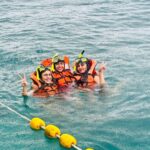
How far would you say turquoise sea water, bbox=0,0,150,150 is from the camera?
8172 millimetres

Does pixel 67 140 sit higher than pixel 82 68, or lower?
lower

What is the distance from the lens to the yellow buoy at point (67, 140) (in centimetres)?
740

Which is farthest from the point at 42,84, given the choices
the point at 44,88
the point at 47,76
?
the point at 47,76

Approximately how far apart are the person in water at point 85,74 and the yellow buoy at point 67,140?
3.21 m

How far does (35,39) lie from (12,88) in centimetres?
520

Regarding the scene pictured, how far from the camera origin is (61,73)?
1059 centimetres

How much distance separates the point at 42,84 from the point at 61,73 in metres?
0.75

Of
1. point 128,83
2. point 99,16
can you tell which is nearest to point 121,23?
point 99,16

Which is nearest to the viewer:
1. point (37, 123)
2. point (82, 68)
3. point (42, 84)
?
point (37, 123)

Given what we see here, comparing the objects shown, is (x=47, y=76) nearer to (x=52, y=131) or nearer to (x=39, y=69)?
(x=39, y=69)

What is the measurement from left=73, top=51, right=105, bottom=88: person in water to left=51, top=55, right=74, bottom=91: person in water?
0.25 m

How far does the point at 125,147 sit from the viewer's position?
7.57 m

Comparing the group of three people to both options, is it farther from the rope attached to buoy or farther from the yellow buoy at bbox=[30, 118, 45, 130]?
the yellow buoy at bbox=[30, 118, 45, 130]

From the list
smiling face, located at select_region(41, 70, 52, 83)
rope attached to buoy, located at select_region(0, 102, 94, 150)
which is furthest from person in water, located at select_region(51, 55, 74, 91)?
rope attached to buoy, located at select_region(0, 102, 94, 150)
